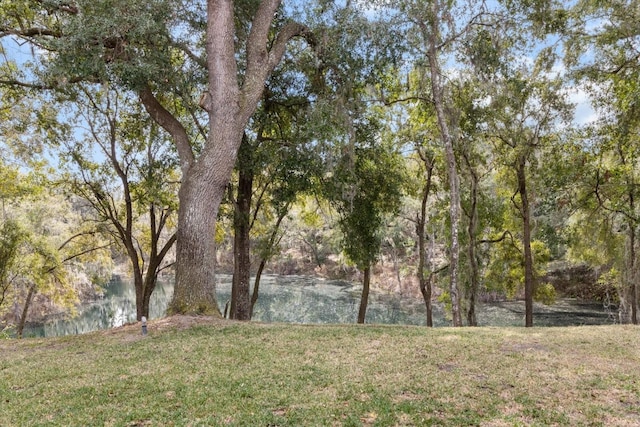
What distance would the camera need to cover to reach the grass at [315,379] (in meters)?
3.80

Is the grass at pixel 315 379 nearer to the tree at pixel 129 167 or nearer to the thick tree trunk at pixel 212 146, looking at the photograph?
the thick tree trunk at pixel 212 146

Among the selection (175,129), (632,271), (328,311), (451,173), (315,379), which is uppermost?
(175,129)

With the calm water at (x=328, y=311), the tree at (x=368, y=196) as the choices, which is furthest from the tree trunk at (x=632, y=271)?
the tree at (x=368, y=196)

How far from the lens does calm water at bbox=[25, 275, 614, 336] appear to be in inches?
1102

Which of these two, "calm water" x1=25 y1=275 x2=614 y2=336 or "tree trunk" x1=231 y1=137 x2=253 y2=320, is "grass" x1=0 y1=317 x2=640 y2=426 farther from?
"calm water" x1=25 y1=275 x2=614 y2=336

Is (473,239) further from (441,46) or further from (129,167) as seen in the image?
(129,167)

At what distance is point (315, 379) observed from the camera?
479 cm

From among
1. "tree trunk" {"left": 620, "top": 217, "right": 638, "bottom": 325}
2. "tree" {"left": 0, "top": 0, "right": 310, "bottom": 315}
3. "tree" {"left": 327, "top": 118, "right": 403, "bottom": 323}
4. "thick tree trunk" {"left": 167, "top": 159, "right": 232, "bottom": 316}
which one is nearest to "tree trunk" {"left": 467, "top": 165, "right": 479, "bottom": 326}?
"tree" {"left": 327, "top": 118, "right": 403, "bottom": 323}

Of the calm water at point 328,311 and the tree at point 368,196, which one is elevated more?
the tree at point 368,196

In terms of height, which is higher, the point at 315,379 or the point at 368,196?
the point at 368,196

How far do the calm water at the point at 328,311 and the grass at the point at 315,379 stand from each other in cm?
2026

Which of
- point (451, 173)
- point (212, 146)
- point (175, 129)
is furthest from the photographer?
point (451, 173)

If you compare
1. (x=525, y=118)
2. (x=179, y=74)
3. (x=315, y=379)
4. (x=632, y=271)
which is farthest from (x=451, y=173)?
(x=632, y=271)

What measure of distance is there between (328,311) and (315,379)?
2838cm
